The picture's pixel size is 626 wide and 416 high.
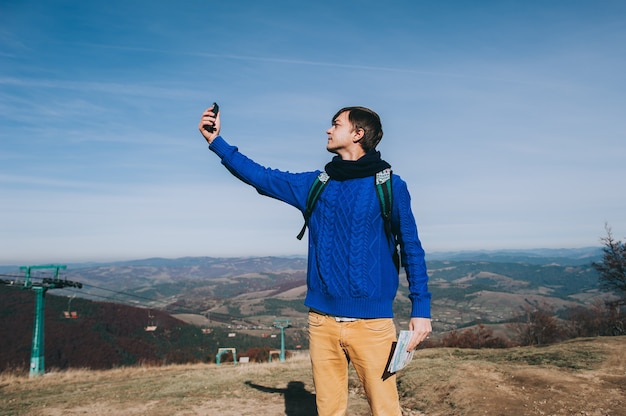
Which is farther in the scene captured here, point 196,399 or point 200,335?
point 200,335

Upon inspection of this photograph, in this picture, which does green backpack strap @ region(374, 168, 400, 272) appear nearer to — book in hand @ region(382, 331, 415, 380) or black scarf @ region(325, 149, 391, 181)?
black scarf @ region(325, 149, 391, 181)

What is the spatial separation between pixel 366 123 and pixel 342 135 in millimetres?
209

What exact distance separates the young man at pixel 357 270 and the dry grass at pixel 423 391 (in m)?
3.83

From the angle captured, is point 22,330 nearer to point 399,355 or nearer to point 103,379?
point 103,379

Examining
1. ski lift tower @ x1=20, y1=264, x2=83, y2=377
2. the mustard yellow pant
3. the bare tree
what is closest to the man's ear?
the mustard yellow pant

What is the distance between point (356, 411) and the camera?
6242 mm

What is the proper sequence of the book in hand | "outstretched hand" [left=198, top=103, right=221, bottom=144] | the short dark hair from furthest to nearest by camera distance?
1. "outstretched hand" [left=198, top=103, right=221, bottom=144]
2. the short dark hair
3. the book in hand

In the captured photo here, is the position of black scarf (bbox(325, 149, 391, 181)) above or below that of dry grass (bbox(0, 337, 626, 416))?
above

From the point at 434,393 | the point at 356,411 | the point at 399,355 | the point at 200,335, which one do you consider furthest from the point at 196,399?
the point at 200,335

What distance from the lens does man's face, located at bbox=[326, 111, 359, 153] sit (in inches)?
122

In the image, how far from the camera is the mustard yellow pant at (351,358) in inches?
111

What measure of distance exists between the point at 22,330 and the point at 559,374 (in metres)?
142

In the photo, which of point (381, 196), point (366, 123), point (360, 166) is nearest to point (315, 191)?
point (360, 166)

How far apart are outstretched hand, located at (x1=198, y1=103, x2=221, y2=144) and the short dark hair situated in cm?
109
